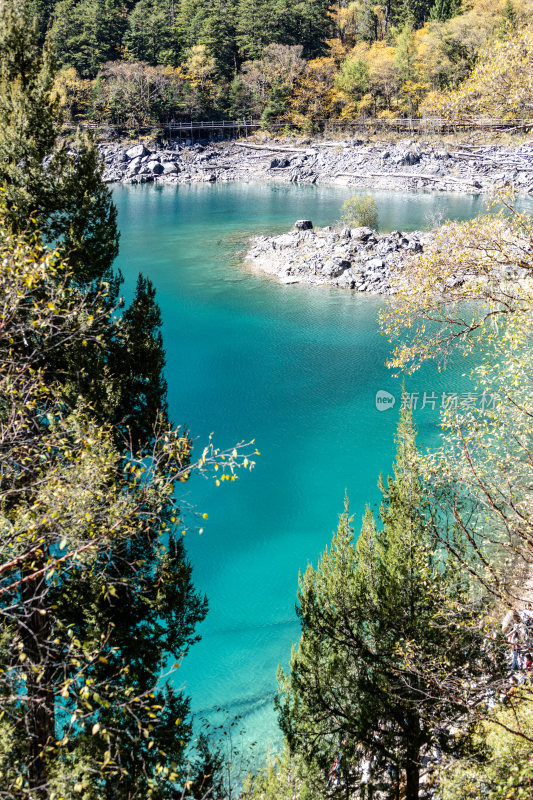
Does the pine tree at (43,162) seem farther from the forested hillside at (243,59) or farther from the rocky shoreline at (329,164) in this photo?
the forested hillside at (243,59)

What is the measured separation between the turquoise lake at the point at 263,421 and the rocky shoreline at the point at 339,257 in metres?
1.51

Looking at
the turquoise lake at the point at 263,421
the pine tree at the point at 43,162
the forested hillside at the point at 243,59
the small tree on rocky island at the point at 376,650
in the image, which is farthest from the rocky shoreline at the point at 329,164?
the small tree on rocky island at the point at 376,650

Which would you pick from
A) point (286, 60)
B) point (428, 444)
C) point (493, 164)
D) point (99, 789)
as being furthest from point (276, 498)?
point (286, 60)

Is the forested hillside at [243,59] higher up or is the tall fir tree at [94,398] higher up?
the forested hillside at [243,59]

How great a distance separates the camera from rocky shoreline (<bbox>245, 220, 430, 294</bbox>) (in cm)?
3706

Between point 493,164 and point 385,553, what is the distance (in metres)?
68.6

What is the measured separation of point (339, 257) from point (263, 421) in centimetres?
2022

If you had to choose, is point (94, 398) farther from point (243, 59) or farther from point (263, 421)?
point (243, 59)

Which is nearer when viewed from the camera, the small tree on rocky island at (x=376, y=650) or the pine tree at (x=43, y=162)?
the small tree on rocky island at (x=376, y=650)

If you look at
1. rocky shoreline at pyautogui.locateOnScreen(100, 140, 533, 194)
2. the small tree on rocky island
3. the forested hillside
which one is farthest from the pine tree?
the forested hillside

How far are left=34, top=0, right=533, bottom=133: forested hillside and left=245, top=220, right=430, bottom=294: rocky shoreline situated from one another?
4777 centimetres

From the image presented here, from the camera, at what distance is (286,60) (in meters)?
84.7

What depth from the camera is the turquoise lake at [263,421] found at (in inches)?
542

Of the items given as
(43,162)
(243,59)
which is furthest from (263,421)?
(243,59)
